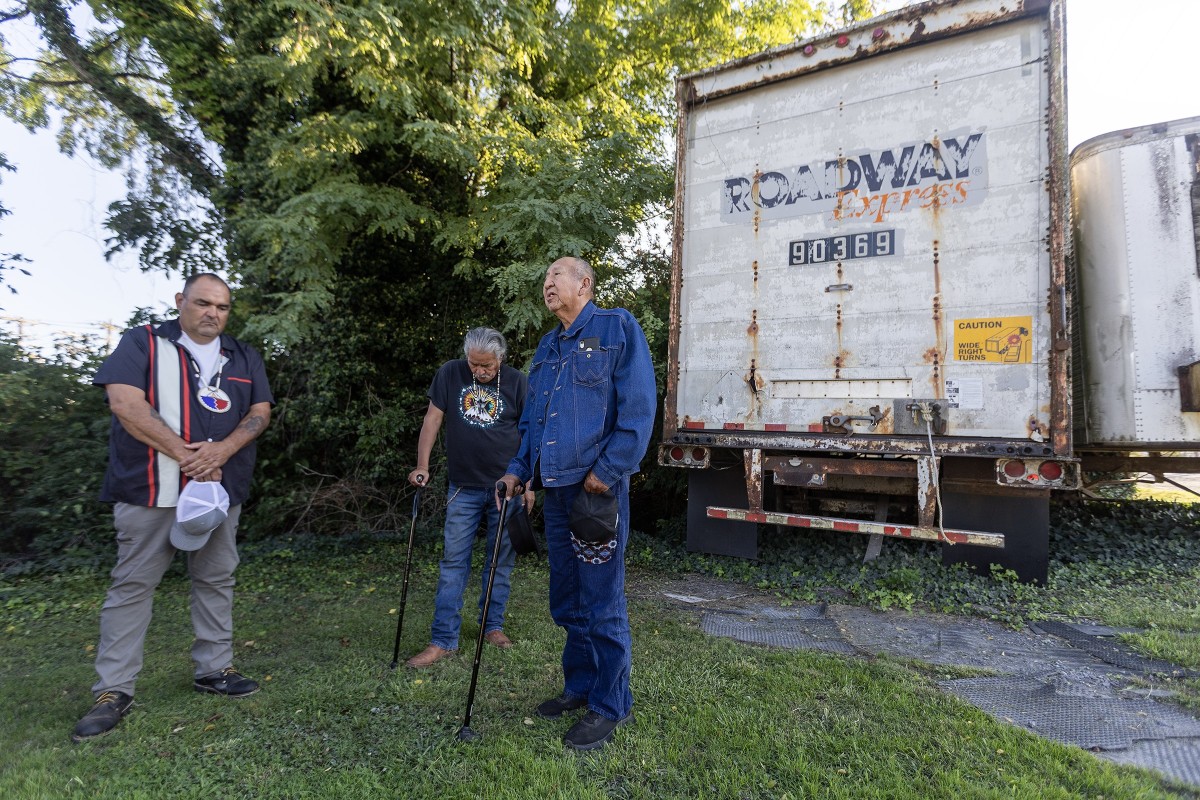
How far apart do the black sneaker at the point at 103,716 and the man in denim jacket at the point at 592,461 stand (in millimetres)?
1766

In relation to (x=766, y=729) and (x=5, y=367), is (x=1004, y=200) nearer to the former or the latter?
(x=766, y=729)

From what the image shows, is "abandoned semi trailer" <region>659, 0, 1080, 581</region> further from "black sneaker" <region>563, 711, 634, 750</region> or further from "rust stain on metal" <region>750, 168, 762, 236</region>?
"black sneaker" <region>563, 711, 634, 750</region>

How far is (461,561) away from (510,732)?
3.89 ft

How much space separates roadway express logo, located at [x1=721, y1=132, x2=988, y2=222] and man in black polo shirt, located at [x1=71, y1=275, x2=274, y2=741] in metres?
3.83

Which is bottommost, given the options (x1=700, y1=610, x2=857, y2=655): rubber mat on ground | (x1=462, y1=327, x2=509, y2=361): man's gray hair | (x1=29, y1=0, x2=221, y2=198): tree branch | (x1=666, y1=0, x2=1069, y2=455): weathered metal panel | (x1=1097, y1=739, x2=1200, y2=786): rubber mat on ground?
(x1=700, y1=610, x2=857, y2=655): rubber mat on ground

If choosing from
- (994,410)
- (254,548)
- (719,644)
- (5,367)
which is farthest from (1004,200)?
(5,367)

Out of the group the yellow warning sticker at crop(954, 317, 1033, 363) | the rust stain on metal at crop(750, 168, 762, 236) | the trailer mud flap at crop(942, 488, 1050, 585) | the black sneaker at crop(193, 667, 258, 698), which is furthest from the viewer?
the rust stain on metal at crop(750, 168, 762, 236)

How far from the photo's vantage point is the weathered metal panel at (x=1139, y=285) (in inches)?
184

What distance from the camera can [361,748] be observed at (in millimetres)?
2740

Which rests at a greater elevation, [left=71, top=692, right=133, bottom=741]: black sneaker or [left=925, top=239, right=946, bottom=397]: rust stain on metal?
[left=925, top=239, right=946, bottom=397]: rust stain on metal

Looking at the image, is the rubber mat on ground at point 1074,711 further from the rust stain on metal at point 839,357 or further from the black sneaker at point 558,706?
the rust stain on metal at point 839,357

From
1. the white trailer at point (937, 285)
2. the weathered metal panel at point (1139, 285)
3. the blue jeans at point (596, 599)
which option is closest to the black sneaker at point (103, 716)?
the blue jeans at point (596, 599)

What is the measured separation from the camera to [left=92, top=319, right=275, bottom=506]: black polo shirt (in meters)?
3.02

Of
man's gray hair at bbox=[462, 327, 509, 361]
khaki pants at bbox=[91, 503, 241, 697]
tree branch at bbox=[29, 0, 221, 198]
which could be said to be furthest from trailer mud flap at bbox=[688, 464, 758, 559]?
tree branch at bbox=[29, 0, 221, 198]
